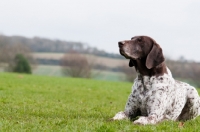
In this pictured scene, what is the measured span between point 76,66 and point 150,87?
80.0 metres

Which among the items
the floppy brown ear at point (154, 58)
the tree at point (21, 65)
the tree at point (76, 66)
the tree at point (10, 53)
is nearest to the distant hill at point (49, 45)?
the tree at point (76, 66)

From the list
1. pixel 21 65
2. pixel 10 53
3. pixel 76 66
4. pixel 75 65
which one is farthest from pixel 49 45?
pixel 21 65

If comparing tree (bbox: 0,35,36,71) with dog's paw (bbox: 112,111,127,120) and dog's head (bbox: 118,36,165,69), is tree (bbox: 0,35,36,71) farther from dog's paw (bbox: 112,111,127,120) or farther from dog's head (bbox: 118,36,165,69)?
dog's head (bbox: 118,36,165,69)

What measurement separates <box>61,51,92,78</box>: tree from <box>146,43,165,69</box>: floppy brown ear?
76764mm

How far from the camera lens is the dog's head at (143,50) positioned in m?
8.05

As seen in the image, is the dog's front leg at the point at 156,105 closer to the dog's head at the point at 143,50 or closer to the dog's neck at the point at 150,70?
the dog's neck at the point at 150,70

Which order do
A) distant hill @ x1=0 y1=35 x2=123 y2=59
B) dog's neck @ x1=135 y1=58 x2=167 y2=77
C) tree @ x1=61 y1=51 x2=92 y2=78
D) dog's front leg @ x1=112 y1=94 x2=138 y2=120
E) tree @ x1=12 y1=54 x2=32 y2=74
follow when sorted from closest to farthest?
dog's neck @ x1=135 y1=58 x2=167 y2=77, dog's front leg @ x1=112 y1=94 x2=138 y2=120, tree @ x1=12 y1=54 x2=32 y2=74, tree @ x1=61 y1=51 x2=92 y2=78, distant hill @ x1=0 y1=35 x2=123 y2=59

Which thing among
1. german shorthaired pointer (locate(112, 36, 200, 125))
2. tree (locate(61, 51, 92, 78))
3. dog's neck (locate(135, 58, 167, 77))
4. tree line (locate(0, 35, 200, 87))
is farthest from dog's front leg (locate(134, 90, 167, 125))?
tree (locate(61, 51, 92, 78))

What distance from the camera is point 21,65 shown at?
249 feet

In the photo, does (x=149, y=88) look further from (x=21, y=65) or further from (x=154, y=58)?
(x=21, y=65)

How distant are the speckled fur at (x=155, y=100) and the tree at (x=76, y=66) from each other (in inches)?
3001

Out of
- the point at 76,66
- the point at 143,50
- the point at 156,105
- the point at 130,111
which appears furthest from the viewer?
the point at 76,66

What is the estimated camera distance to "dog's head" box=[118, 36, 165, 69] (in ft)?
26.4

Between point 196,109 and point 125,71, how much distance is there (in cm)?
7341
